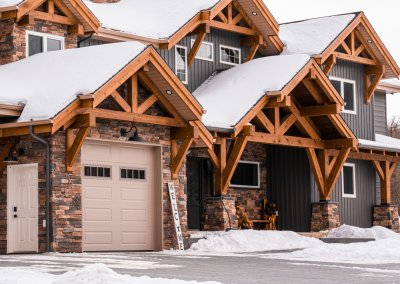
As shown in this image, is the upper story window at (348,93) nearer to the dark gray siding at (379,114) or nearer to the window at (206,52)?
the dark gray siding at (379,114)

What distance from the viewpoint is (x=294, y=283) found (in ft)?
29.5

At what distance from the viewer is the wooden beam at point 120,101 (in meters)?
14.9

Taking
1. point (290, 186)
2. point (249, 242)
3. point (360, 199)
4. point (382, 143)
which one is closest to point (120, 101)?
point (249, 242)

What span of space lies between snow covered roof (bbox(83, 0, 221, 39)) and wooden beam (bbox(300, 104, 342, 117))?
4392mm

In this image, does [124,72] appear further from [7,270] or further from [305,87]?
[305,87]

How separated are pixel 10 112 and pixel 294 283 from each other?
25.5 ft

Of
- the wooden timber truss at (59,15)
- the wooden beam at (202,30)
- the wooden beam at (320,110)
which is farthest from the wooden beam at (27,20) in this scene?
the wooden beam at (320,110)

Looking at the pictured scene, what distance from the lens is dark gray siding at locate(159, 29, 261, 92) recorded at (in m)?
21.4

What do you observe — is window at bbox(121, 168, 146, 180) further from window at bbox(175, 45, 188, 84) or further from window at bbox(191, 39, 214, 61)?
window at bbox(191, 39, 214, 61)

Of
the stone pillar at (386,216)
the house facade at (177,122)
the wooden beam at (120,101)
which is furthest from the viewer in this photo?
the stone pillar at (386,216)

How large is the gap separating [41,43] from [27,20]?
0.78m

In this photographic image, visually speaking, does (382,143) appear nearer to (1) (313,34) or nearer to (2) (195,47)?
(1) (313,34)

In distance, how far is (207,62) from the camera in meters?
22.5

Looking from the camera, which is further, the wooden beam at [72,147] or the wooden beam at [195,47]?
the wooden beam at [195,47]
